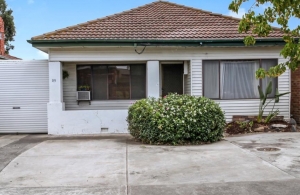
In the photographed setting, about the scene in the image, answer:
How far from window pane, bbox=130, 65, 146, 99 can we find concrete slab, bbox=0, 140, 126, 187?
3.58m

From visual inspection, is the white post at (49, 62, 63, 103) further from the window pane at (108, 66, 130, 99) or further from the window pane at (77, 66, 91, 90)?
the window pane at (108, 66, 130, 99)

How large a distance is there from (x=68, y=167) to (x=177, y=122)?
3.33m

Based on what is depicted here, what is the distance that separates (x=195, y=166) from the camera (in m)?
6.18

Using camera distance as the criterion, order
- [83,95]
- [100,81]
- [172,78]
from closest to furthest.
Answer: [83,95], [100,81], [172,78]

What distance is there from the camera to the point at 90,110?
35.0 ft

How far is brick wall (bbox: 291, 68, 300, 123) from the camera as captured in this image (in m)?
11.8

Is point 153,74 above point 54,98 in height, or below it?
above

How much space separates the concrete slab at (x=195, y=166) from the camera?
537cm

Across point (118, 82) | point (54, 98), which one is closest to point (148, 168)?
point (54, 98)

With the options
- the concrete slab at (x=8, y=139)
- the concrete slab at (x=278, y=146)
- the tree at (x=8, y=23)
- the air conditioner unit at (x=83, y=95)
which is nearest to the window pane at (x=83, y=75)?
the air conditioner unit at (x=83, y=95)

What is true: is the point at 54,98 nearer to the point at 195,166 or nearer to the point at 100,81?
the point at 100,81

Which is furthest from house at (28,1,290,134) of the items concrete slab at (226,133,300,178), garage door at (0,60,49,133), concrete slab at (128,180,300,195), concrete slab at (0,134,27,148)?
concrete slab at (128,180,300,195)

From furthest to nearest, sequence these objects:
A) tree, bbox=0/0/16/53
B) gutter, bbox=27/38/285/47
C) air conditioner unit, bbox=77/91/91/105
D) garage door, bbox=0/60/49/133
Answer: tree, bbox=0/0/16/53
air conditioner unit, bbox=77/91/91/105
garage door, bbox=0/60/49/133
gutter, bbox=27/38/285/47

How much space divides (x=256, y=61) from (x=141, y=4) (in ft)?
Answer: 19.7
